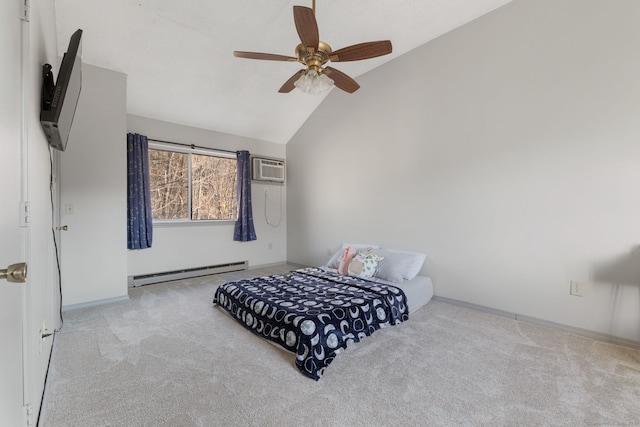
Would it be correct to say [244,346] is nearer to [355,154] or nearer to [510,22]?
[355,154]

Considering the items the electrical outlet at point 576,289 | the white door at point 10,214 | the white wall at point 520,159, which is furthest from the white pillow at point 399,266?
the white door at point 10,214

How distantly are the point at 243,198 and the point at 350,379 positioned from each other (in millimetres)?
3521

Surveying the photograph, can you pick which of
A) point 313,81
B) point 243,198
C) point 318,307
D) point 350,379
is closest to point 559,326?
point 350,379

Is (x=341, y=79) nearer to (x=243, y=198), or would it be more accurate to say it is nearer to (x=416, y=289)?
(x=416, y=289)

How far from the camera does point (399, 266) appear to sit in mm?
3172

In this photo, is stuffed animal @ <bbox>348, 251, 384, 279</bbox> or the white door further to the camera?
stuffed animal @ <bbox>348, 251, 384, 279</bbox>

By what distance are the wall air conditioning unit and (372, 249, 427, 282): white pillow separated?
8.51ft

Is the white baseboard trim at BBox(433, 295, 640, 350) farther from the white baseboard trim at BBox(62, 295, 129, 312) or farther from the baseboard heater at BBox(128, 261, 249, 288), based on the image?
the white baseboard trim at BBox(62, 295, 129, 312)

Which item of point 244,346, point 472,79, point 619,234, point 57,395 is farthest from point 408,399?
point 472,79

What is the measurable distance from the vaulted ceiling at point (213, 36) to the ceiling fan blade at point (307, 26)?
47.5 inches

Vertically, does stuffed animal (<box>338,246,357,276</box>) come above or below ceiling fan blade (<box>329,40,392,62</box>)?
below

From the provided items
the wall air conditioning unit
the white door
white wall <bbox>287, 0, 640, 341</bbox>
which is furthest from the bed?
the wall air conditioning unit

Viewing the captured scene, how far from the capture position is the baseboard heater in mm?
3814

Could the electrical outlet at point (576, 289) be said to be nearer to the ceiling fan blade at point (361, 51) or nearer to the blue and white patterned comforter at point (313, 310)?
the blue and white patterned comforter at point (313, 310)
